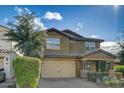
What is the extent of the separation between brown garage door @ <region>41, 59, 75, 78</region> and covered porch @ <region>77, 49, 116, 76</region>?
0.90 meters

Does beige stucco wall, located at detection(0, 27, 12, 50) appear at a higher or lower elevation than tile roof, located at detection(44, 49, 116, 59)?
higher

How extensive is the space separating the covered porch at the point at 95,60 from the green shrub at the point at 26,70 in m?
9.75

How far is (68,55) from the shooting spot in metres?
26.7

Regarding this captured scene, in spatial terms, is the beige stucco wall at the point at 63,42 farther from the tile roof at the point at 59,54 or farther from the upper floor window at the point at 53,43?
the tile roof at the point at 59,54

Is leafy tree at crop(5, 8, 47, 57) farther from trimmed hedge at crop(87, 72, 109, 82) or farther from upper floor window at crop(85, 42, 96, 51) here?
upper floor window at crop(85, 42, 96, 51)

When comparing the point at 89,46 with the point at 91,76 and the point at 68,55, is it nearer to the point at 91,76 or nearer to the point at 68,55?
the point at 68,55

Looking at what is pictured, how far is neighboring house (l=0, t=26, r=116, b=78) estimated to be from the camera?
2580cm

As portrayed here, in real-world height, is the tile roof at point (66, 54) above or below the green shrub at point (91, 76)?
above

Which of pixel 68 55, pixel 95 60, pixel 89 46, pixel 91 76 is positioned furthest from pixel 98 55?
pixel 91 76

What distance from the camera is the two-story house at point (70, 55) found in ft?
85.0

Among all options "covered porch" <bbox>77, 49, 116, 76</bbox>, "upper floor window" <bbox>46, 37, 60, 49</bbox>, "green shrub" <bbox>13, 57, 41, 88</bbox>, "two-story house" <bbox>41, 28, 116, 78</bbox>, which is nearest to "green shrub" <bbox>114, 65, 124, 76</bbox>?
"covered porch" <bbox>77, 49, 116, 76</bbox>

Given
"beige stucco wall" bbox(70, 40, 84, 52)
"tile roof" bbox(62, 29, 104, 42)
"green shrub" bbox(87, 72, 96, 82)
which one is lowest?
"green shrub" bbox(87, 72, 96, 82)

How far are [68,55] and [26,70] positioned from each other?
10.4m

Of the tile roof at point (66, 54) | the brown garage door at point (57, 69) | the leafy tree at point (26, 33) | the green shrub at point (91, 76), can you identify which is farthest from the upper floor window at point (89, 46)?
the leafy tree at point (26, 33)
